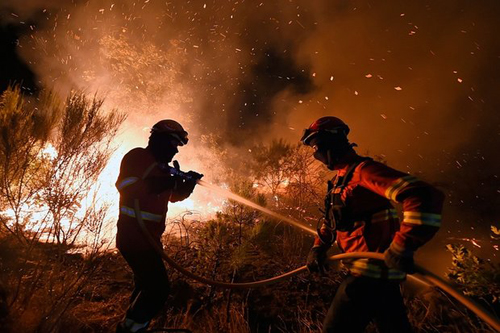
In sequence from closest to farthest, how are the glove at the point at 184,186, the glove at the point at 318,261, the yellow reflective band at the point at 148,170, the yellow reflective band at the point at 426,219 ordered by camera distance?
the yellow reflective band at the point at 426,219 → the glove at the point at 318,261 → the yellow reflective band at the point at 148,170 → the glove at the point at 184,186

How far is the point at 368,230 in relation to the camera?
2113 mm

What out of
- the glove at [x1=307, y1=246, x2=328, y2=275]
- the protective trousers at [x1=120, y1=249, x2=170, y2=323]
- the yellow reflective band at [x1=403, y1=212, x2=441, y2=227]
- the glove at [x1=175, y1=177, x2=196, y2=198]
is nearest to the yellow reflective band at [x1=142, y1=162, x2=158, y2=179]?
the glove at [x1=175, y1=177, x2=196, y2=198]

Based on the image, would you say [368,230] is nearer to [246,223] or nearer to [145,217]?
[145,217]

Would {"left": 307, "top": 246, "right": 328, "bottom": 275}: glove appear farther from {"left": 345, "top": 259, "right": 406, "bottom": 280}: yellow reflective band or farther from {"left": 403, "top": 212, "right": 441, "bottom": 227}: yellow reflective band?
{"left": 403, "top": 212, "right": 441, "bottom": 227}: yellow reflective band

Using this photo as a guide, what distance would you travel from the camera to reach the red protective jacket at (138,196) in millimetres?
2785

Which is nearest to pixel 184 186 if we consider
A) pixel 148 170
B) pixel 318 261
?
pixel 148 170

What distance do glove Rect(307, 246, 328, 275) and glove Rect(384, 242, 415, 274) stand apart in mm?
869

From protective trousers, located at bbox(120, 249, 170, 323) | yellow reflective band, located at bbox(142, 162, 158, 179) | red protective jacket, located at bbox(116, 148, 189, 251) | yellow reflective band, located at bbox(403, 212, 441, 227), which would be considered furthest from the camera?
yellow reflective band, located at bbox(142, 162, 158, 179)

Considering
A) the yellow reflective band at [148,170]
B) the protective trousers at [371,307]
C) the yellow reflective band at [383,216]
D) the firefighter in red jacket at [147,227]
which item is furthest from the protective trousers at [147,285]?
the yellow reflective band at [383,216]

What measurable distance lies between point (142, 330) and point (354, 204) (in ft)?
7.90

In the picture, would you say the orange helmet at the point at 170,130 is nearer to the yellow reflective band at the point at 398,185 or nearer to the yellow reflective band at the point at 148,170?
the yellow reflective band at the point at 148,170

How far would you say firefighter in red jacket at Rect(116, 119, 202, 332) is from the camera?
267 centimetres

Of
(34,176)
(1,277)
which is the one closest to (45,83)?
(34,176)

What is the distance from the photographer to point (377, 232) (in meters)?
2.07
